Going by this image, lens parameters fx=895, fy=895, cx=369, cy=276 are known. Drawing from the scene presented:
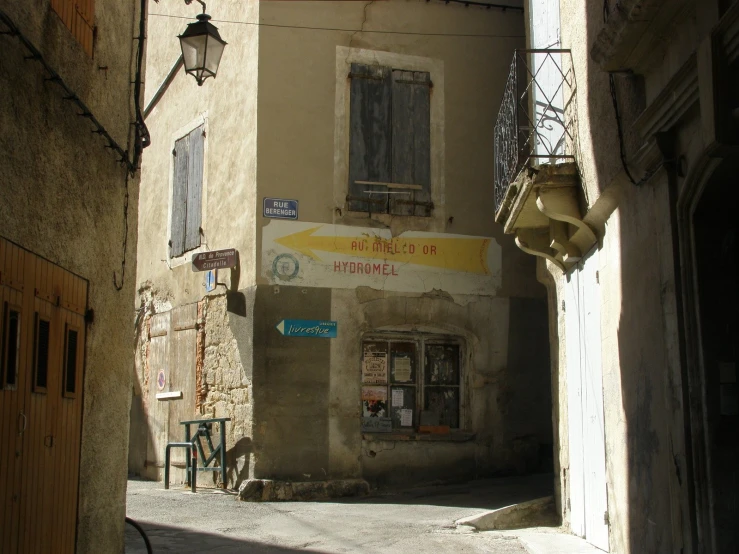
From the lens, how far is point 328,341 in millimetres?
12211

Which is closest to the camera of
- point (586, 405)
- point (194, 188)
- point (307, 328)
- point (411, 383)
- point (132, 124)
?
point (132, 124)

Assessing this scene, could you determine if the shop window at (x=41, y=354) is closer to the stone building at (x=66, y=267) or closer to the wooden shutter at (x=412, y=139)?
the stone building at (x=66, y=267)

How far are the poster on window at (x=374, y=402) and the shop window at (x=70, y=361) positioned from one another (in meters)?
6.71

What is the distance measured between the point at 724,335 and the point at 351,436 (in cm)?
747

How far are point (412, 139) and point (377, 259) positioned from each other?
192 centimetres

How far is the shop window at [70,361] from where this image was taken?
5.92 m

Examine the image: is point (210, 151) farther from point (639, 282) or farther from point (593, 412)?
point (639, 282)

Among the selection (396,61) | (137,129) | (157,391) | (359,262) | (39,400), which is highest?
(396,61)

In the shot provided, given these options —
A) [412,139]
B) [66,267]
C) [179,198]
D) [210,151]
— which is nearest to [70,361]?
[66,267]

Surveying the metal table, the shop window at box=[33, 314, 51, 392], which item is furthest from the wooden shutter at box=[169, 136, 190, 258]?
the shop window at box=[33, 314, 51, 392]

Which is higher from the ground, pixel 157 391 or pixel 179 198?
pixel 179 198

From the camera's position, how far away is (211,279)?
12984 mm

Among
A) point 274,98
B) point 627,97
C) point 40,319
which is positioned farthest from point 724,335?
point 274,98

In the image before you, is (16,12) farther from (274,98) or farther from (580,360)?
(274,98)
